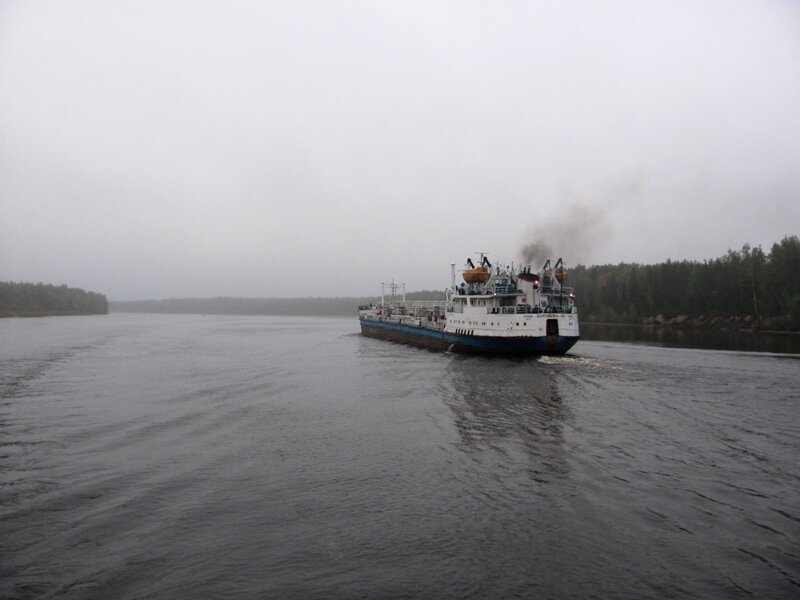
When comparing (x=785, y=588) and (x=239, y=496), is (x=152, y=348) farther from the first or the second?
(x=785, y=588)

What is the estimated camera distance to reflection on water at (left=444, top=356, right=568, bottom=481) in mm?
20562

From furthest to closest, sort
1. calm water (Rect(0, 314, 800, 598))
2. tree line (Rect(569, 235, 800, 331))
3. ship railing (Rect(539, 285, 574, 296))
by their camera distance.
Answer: tree line (Rect(569, 235, 800, 331)) → ship railing (Rect(539, 285, 574, 296)) → calm water (Rect(0, 314, 800, 598))

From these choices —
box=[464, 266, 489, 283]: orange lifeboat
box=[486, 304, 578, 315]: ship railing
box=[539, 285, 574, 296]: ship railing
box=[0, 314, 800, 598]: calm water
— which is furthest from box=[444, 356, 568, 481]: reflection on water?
box=[464, 266, 489, 283]: orange lifeboat

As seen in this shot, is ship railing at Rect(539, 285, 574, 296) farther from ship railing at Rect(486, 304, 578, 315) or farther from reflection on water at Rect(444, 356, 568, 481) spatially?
reflection on water at Rect(444, 356, 568, 481)

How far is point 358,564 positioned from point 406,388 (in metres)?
25.7

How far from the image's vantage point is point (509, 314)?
176ft

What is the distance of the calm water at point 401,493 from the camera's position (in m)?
11.1

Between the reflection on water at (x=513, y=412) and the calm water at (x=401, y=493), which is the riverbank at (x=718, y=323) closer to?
the reflection on water at (x=513, y=412)

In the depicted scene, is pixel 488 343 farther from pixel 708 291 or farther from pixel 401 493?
pixel 708 291

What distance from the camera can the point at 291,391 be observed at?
3562 cm

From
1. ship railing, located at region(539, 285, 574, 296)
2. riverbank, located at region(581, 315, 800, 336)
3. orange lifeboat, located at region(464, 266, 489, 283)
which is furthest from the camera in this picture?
riverbank, located at region(581, 315, 800, 336)

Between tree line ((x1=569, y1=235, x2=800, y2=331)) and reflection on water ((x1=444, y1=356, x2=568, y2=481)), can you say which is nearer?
reflection on water ((x1=444, y1=356, x2=568, y2=481))

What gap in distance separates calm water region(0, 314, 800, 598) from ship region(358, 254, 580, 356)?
17939 millimetres

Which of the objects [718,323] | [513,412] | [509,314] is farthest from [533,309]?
[718,323]
